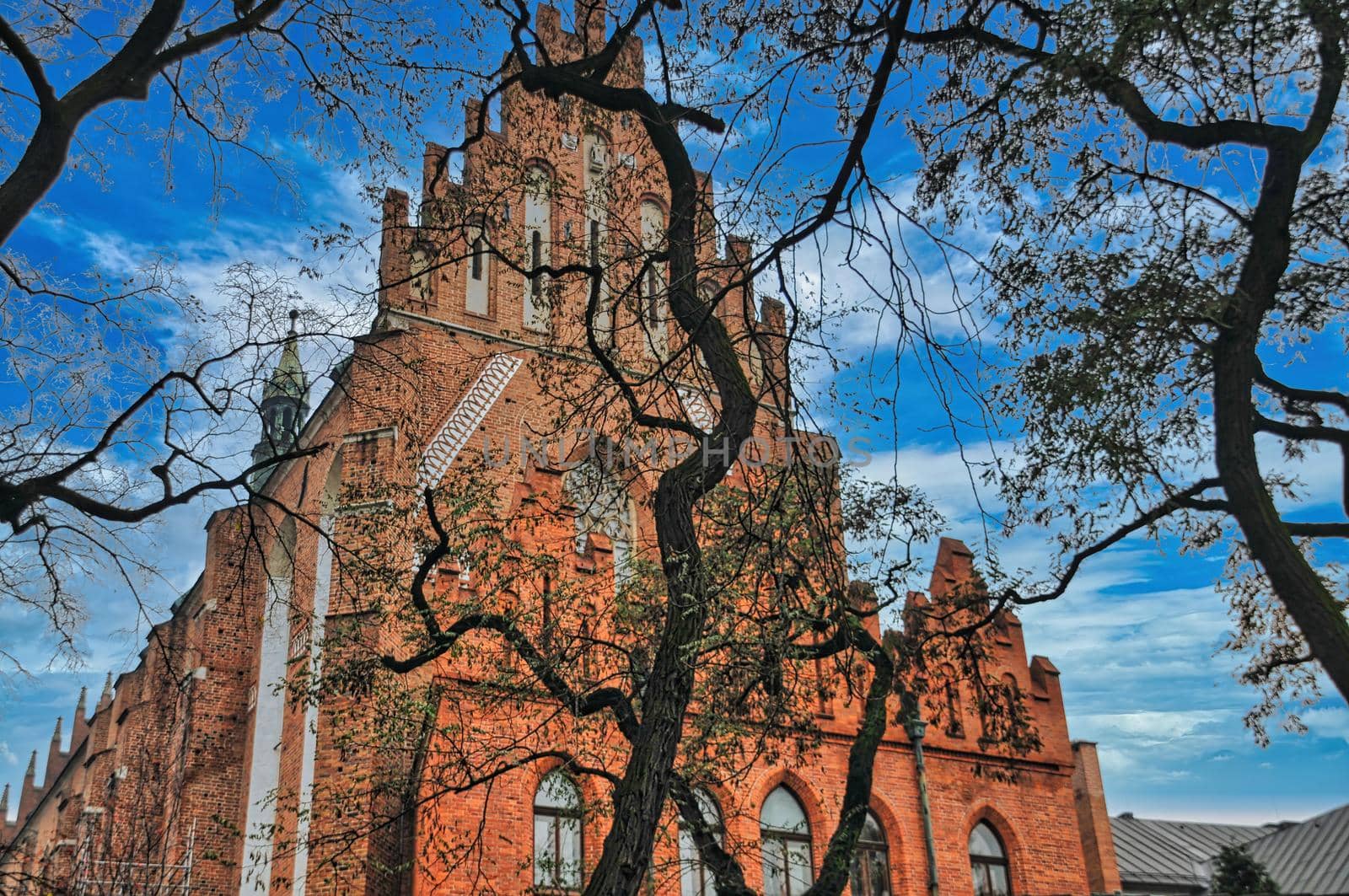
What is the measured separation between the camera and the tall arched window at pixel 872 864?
656 inches

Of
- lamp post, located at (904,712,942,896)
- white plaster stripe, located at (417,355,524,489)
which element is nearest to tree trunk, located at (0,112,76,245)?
white plaster stripe, located at (417,355,524,489)

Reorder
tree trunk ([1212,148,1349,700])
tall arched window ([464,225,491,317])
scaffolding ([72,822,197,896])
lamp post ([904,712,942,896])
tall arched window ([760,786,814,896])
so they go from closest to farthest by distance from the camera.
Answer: tree trunk ([1212,148,1349,700])
scaffolding ([72,822,197,896])
tall arched window ([760,786,814,896])
lamp post ([904,712,942,896])
tall arched window ([464,225,491,317])

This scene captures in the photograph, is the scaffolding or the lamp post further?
the lamp post

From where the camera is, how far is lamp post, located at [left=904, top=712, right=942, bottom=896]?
16922 millimetres

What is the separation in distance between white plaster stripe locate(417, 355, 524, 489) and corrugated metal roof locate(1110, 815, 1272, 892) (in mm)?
21746

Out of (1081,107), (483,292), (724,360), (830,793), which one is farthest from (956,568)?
(724,360)

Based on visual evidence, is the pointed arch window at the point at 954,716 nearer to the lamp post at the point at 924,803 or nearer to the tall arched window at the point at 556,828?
the lamp post at the point at 924,803

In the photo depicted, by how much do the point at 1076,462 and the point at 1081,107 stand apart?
2.80 m

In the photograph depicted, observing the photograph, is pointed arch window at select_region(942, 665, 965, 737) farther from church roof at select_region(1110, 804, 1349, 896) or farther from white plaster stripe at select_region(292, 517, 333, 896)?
church roof at select_region(1110, 804, 1349, 896)

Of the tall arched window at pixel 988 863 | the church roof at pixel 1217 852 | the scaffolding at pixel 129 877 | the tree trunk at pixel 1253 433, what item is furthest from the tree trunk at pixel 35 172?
the church roof at pixel 1217 852

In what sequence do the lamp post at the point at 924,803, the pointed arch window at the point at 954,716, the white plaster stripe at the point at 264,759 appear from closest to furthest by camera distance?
the lamp post at the point at 924,803, the pointed arch window at the point at 954,716, the white plaster stripe at the point at 264,759

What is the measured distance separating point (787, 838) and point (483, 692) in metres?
6.75

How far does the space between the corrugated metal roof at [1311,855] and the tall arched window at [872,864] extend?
23444 mm

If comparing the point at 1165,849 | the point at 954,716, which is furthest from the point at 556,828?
the point at 1165,849
